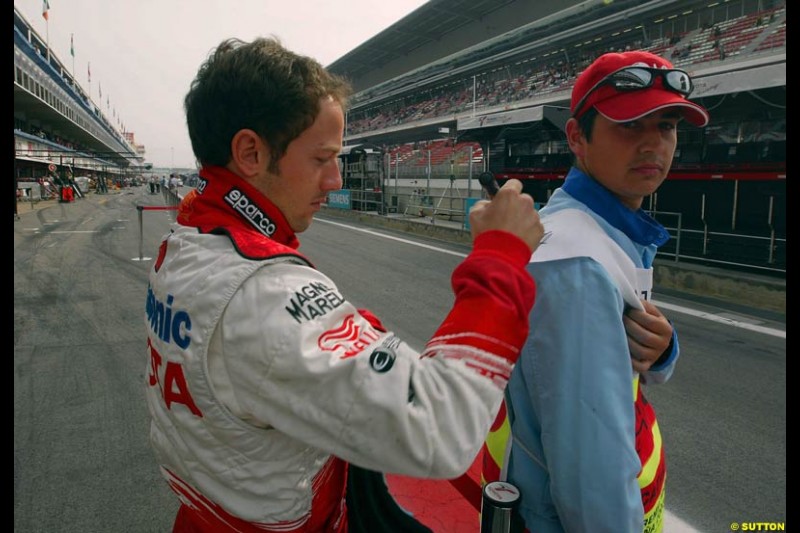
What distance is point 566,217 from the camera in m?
1.30

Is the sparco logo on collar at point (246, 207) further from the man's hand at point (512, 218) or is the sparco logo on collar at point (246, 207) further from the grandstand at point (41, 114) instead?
the grandstand at point (41, 114)

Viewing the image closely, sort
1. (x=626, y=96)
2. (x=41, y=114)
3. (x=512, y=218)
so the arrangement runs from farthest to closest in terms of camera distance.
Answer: (x=41, y=114)
(x=626, y=96)
(x=512, y=218)

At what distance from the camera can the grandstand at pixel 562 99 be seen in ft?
30.3

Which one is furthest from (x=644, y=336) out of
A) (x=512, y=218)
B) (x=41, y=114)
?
(x=41, y=114)

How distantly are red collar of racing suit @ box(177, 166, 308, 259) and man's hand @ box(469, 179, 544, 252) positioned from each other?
0.44m

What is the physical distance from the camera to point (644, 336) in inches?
49.7

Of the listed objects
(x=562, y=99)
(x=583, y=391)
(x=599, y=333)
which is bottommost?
(x=583, y=391)

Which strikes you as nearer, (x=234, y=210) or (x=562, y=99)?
(x=234, y=210)

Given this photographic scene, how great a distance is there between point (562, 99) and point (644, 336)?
23999mm

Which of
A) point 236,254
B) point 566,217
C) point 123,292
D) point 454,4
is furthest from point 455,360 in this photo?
point 454,4

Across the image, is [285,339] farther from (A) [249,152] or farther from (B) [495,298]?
(A) [249,152]

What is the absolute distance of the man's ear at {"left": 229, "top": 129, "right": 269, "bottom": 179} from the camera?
109cm

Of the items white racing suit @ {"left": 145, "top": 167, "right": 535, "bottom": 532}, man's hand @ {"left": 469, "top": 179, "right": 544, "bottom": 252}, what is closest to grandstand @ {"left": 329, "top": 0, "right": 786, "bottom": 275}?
man's hand @ {"left": 469, "top": 179, "right": 544, "bottom": 252}

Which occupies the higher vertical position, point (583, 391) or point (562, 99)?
point (562, 99)
